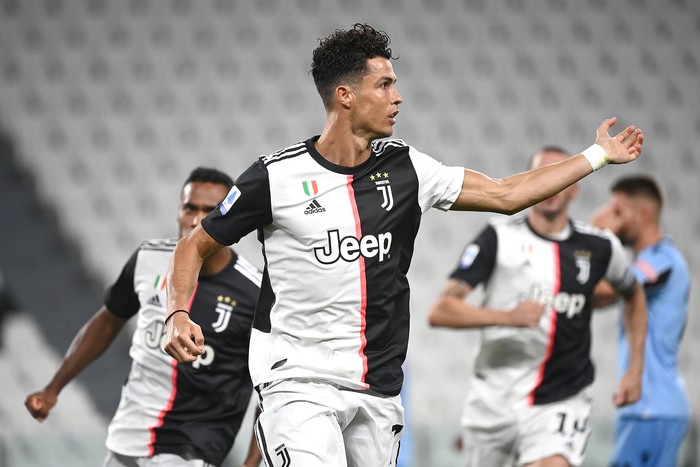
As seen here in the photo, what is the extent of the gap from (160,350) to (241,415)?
0.42 m

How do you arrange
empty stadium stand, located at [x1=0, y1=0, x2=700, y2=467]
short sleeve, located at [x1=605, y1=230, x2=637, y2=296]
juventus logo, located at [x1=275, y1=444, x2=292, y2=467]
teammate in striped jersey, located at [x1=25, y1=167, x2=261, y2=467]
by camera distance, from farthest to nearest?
1. empty stadium stand, located at [x1=0, y1=0, x2=700, y2=467]
2. short sleeve, located at [x1=605, y1=230, x2=637, y2=296]
3. teammate in striped jersey, located at [x1=25, y1=167, x2=261, y2=467]
4. juventus logo, located at [x1=275, y1=444, x2=292, y2=467]

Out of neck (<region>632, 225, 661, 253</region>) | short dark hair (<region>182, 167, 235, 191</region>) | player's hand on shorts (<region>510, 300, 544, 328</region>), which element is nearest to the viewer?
short dark hair (<region>182, 167, 235, 191</region>)

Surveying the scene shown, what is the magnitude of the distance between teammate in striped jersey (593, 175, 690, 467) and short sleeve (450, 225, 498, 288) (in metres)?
0.80

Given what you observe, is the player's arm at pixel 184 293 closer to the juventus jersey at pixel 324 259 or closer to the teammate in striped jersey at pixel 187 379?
the juventus jersey at pixel 324 259

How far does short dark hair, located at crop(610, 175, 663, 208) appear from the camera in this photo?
593cm

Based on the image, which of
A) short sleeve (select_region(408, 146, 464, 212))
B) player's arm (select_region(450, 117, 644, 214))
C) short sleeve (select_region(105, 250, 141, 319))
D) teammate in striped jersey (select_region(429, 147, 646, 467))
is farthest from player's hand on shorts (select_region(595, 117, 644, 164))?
short sleeve (select_region(105, 250, 141, 319))

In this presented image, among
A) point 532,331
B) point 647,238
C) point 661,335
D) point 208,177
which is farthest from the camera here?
point 647,238

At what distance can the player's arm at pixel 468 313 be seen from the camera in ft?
15.1

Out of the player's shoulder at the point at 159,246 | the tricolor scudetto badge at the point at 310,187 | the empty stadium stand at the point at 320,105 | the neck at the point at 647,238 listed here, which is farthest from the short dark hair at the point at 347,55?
the empty stadium stand at the point at 320,105

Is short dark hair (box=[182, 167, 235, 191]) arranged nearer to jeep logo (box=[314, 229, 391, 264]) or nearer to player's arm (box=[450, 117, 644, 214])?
jeep logo (box=[314, 229, 391, 264])

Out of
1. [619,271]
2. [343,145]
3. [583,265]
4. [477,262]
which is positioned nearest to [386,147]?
[343,145]

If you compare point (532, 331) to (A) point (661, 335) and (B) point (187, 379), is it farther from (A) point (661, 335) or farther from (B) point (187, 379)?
(B) point (187, 379)

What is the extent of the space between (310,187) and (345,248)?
0.74 ft

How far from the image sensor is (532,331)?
16.2 ft
